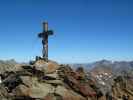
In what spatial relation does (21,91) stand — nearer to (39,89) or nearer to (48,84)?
(39,89)

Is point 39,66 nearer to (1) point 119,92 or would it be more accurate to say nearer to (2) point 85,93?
(2) point 85,93

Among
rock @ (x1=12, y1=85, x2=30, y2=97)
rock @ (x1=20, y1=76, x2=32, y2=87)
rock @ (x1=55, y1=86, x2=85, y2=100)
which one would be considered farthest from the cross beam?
rock @ (x1=12, y1=85, x2=30, y2=97)

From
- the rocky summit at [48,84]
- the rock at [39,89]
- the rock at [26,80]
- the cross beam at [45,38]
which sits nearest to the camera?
the rock at [39,89]

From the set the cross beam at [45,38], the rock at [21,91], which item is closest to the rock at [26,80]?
the rock at [21,91]

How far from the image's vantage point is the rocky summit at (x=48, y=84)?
4578 cm

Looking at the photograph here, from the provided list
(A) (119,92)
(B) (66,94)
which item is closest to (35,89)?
(B) (66,94)

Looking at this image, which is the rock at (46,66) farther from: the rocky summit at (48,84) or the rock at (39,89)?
the rock at (39,89)

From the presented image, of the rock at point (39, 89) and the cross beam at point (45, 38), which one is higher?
the cross beam at point (45, 38)

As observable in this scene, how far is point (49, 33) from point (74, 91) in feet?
44.5

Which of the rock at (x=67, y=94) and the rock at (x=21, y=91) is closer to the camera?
the rock at (x=21, y=91)

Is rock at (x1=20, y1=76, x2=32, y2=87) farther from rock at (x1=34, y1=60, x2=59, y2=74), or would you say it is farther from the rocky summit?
rock at (x1=34, y1=60, x2=59, y2=74)

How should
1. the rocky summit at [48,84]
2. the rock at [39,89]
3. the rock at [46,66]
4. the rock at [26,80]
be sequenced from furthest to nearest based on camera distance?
the rock at [46,66] → the rock at [26,80] → the rocky summit at [48,84] → the rock at [39,89]

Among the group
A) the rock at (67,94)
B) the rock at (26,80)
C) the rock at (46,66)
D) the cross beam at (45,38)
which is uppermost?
the cross beam at (45,38)

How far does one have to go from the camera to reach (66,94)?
152 feet
